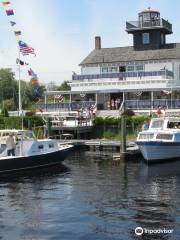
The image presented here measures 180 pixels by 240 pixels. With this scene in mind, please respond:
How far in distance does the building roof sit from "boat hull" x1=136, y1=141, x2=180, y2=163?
88.9 ft

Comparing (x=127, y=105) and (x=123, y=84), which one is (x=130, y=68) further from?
(x=127, y=105)

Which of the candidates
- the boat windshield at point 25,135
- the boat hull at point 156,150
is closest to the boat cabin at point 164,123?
the boat hull at point 156,150

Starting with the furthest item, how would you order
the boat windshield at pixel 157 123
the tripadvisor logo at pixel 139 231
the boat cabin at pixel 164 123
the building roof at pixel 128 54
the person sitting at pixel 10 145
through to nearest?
the building roof at pixel 128 54
the boat windshield at pixel 157 123
the boat cabin at pixel 164 123
the person sitting at pixel 10 145
the tripadvisor logo at pixel 139 231

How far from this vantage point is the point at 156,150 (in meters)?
37.0

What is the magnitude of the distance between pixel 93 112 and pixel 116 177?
2413 centimetres

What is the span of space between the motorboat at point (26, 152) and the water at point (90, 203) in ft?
3.05

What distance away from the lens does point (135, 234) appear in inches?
722

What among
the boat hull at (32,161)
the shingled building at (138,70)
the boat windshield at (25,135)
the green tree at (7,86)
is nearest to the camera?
the boat hull at (32,161)

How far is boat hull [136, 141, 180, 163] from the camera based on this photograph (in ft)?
121

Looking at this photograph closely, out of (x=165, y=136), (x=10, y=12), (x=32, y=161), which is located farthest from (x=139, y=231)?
(x=10, y=12)

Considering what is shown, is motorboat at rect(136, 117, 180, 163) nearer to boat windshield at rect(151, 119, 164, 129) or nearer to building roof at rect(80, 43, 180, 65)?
boat windshield at rect(151, 119, 164, 129)

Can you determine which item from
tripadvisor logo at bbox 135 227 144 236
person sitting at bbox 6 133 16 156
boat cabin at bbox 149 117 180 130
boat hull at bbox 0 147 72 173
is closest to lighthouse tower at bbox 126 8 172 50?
boat cabin at bbox 149 117 180 130

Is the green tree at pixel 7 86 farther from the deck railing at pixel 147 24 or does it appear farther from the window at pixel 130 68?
the window at pixel 130 68

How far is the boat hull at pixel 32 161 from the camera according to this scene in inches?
1252
